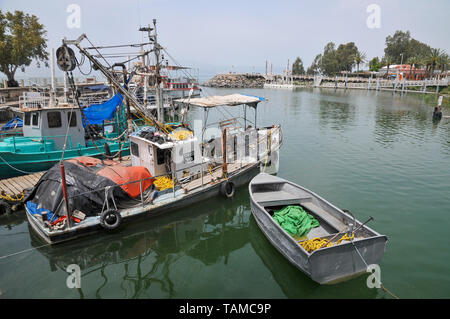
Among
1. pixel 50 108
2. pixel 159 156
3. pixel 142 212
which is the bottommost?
pixel 142 212

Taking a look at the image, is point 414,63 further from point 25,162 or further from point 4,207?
point 4,207

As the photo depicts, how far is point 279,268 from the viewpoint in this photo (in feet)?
29.8

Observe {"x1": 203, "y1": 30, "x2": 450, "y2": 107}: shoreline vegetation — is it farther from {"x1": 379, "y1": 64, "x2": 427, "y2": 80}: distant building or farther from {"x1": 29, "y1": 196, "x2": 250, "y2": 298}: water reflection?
{"x1": 29, "y1": 196, "x2": 250, "y2": 298}: water reflection

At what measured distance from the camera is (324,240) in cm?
852

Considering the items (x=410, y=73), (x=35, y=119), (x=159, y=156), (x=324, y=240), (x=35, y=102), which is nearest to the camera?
(x=324, y=240)

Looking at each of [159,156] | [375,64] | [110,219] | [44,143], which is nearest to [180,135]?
[159,156]

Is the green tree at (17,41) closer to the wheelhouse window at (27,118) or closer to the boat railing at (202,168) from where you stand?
the wheelhouse window at (27,118)

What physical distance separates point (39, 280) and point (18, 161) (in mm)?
8788

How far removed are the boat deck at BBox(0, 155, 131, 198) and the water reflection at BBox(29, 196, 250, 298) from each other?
287 centimetres

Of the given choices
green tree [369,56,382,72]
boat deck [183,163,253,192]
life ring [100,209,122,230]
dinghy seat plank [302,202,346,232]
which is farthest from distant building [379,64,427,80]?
life ring [100,209,122,230]

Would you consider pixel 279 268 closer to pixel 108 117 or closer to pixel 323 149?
pixel 108 117

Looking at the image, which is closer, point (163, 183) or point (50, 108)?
point (163, 183)

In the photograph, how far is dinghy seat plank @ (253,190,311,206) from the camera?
1105cm

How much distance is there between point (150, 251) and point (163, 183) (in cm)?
326
